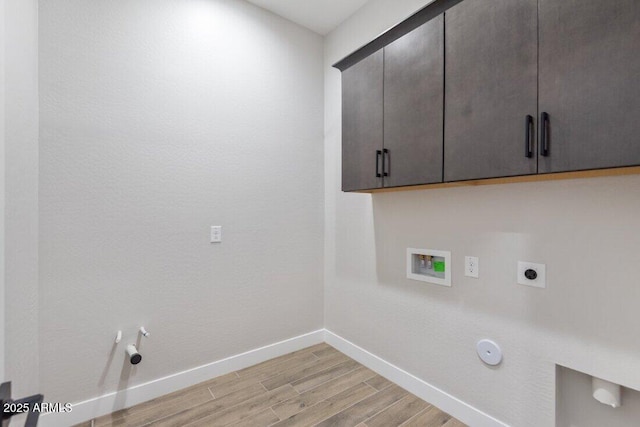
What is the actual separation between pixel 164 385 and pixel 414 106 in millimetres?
2379

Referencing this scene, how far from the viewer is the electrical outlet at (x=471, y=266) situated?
67.9 inches

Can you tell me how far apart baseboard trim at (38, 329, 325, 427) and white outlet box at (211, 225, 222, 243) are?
0.91 m

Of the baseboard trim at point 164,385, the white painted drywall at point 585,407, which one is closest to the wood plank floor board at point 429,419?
the white painted drywall at point 585,407

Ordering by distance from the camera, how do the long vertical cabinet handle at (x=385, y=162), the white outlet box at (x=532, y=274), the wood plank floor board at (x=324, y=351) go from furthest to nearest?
the wood plank floor board at (x=324, y=351) < the long vertical cabinet handle at (x=385, y=162) < the white outlet box at (x=532, y=274)

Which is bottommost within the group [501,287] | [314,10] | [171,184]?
[501,287]

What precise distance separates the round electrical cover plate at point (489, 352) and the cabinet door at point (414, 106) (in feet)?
3.15

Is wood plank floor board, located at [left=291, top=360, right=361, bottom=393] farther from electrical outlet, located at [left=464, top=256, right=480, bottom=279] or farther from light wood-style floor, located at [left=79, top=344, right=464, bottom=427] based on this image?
electrical outlet, located at [left=464, top=256, right=480, bottom=279]

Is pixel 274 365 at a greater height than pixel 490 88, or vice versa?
pixel 490 88

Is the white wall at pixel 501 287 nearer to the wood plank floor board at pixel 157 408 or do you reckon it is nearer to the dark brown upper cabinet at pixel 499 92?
the dark brown upper cabinet at pixel 499 92

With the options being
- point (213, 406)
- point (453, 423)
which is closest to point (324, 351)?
point (213, 406)

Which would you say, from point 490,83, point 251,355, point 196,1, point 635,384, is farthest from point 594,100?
point 251,355

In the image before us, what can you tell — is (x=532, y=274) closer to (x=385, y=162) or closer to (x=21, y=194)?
(x=385, y=162)

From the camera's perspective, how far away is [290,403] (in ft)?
6.37

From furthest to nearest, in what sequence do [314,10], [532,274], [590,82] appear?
[314,10] → [532,274] → [590,82]
